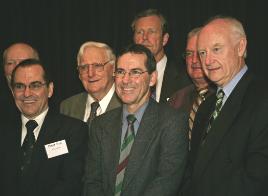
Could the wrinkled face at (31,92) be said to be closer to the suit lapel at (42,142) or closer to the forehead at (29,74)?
the forehead at (29,74)

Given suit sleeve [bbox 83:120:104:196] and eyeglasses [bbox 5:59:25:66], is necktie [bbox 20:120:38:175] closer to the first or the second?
suit sleeve [bbox 83:120:104:196]

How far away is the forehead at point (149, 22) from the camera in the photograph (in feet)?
15.2

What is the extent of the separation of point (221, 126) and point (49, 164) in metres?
1.40

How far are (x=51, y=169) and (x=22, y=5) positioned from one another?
2.97 meters

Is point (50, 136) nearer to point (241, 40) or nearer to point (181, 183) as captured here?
point (181, 183)

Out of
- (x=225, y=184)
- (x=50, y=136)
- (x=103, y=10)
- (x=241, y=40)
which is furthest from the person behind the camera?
(x=103, y=10)

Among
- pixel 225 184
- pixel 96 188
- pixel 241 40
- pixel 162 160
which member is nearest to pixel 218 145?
pixel 225 184

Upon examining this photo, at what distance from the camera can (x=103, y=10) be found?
5.50m

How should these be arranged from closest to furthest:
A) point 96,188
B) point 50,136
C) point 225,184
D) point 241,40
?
point 225,184 → point 241,40 → point 96,188 → point 50,136

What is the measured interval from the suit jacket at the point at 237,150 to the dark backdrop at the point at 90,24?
237cm

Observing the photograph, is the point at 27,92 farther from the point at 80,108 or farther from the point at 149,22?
the point at 149,22

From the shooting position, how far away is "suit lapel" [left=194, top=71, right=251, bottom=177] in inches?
109

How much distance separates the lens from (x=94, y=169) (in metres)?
3.33

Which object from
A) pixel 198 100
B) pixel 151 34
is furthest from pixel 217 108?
pixel 151 34
